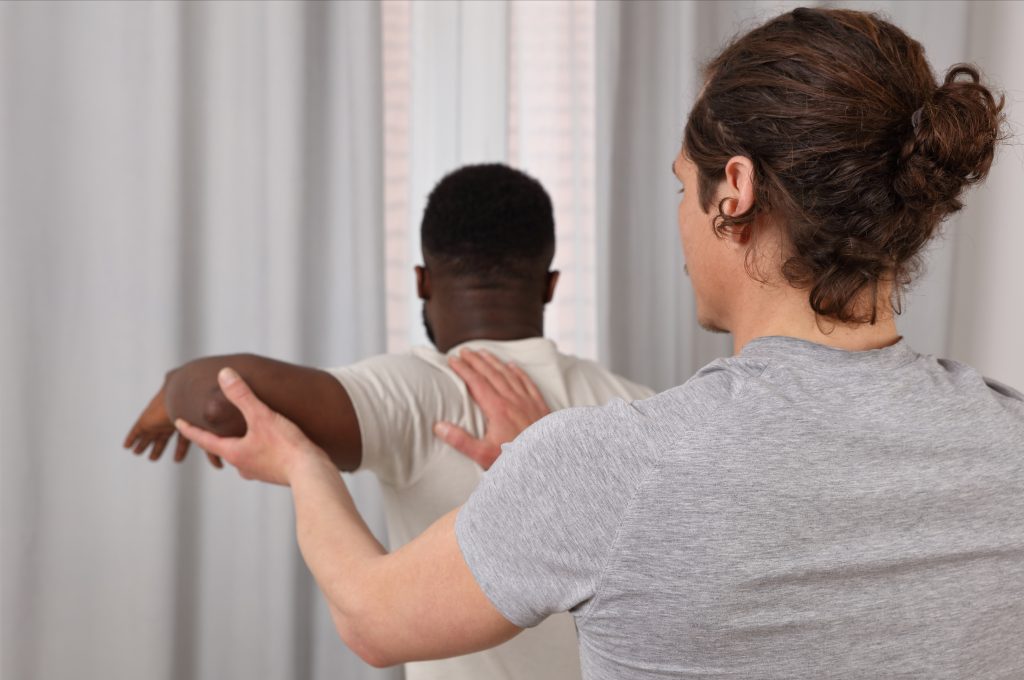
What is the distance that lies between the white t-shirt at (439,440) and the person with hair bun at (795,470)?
365 millimetres

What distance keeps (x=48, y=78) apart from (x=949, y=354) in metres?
1.94

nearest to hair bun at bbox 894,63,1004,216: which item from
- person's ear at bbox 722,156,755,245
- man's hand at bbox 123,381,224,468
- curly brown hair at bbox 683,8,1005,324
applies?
curly brown hair at bbox 683,8,1005,324

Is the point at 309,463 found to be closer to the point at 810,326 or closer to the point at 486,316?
the point at 486,316

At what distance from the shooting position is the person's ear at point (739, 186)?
2.41 feet

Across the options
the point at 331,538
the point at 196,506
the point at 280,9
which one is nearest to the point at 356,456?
the point at 331,538

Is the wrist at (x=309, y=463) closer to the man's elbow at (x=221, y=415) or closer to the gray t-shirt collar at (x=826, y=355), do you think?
the man's elbow at (x=221, y=415)

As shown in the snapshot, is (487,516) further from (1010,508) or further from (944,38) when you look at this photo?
(944,38)

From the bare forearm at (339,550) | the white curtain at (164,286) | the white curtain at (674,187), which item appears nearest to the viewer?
the bare forearm at (339,550)

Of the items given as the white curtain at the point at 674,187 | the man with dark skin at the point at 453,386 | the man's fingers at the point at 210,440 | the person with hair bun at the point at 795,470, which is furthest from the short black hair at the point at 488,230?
the white curtain at the point at 674,187

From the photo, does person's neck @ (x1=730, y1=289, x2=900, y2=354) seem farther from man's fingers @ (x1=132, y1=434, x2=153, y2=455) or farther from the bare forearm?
man's fingers @ (x1=132, y1=434, x2=153, y2=455)

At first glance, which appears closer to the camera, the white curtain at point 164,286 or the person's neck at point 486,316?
the person's neck at point 486,316

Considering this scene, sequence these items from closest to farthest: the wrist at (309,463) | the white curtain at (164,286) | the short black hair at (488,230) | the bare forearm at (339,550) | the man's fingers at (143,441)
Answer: the bare forearm at (339,550)
the wrist at (309,463)
the short black hair at (488,230)
the man's fingers at (143,441)
the white curtain at (164,286)

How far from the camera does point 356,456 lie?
1.09m

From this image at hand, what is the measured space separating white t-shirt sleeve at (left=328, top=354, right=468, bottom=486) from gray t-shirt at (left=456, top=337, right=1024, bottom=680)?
0.40 metres
